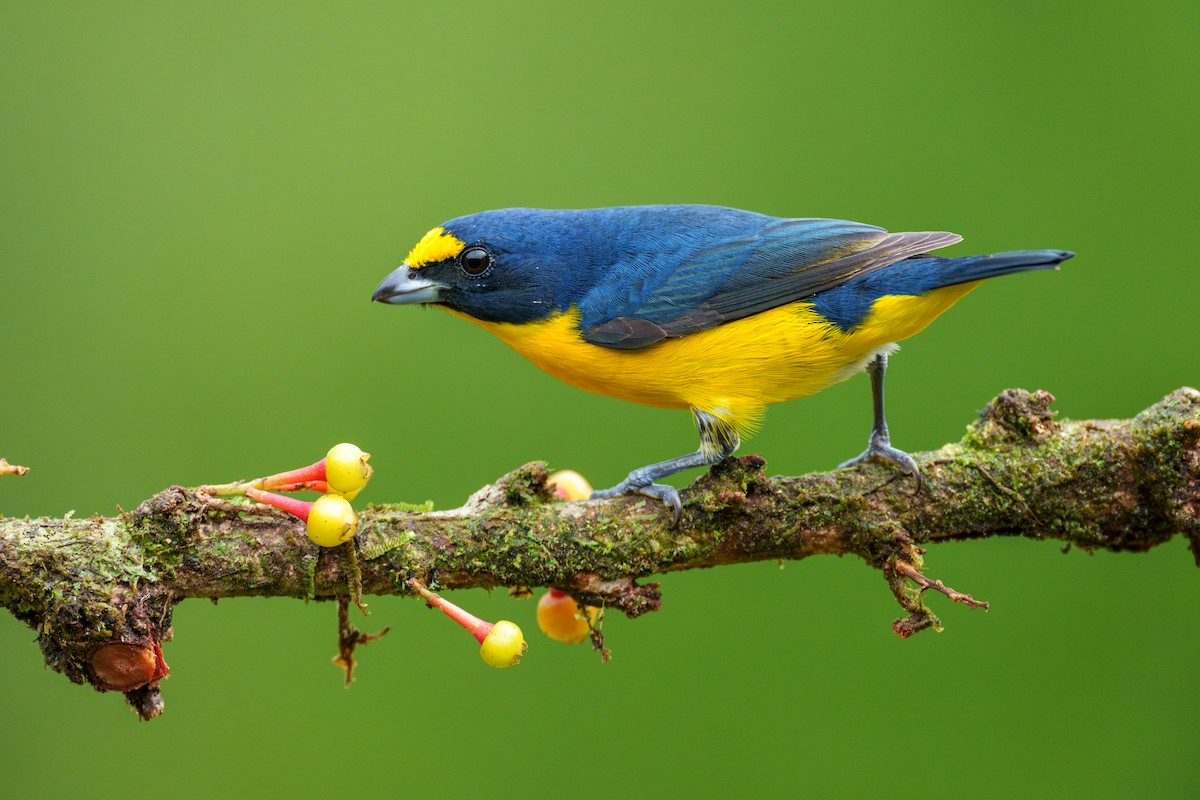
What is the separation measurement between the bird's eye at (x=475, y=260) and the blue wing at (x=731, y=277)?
41 cm

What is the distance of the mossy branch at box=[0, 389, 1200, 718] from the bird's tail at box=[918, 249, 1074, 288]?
409 mm

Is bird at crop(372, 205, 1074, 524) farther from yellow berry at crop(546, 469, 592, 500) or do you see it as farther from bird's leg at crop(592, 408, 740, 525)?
yellow berry at crop(546, 469, 592, 500)

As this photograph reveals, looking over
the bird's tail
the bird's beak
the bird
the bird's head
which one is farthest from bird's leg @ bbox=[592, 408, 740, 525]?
the bird's beak

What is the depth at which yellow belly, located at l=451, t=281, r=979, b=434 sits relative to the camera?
3723 mm

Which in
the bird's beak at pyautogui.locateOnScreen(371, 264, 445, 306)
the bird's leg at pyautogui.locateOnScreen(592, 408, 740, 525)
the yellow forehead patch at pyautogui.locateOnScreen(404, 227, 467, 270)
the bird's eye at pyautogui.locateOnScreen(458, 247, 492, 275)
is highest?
the yellow forehead patch at pyautogui.locateOnScreen(404, 227, 467, 270)

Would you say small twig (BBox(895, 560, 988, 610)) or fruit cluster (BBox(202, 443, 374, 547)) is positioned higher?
fruit cluster (BBox(202, 443, 374, 547))

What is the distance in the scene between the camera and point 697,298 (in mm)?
3846

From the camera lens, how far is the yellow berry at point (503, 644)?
257 centimetres

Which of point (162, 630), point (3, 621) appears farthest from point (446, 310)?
point (3, 621)

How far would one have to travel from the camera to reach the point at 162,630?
8.96 ft

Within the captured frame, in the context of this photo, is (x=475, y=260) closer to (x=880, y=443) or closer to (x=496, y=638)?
(x=880, y=443)

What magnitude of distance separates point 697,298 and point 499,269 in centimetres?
77

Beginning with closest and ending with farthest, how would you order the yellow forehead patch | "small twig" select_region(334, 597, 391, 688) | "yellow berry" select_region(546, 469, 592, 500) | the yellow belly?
1. "small twig" select_region(334, 597, 391, 688)
2. "yellow berry" select_region(546, 469, 592, 500)
3. the yellow belly
4. the yellow forehead patch

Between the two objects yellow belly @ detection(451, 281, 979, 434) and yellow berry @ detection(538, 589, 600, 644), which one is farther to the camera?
yellow belly @ detection(451, 281, 979, 434)
